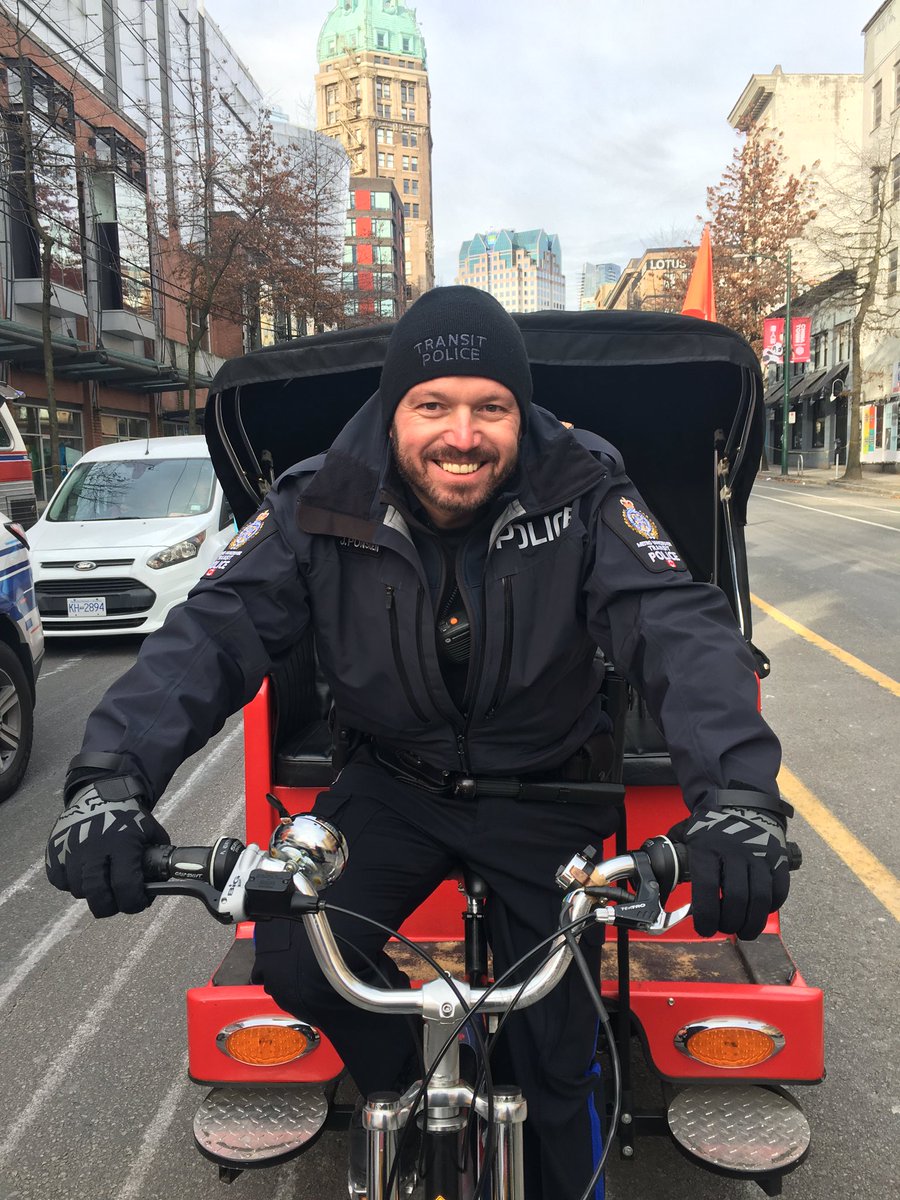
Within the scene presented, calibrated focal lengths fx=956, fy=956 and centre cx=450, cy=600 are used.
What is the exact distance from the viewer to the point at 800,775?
5137 millimetres

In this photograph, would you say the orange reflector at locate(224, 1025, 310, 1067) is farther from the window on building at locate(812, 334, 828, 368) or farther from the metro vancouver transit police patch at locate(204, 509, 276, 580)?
the window on building at locate(812, 334, 828, 368)

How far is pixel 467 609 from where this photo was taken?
2.03 meters

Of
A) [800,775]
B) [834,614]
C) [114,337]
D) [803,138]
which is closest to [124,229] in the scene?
[114,337]

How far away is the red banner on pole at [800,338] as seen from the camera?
133ft

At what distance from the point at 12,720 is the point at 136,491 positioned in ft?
16.7

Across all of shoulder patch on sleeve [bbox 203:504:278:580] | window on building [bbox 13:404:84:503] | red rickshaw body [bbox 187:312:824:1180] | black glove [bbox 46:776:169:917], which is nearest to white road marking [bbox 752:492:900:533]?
red rickshaw body [bbox 187:312:824:1180]

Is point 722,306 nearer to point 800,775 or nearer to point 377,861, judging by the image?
point 800,775

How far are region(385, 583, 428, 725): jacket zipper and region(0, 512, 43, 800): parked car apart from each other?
3738 millimetres

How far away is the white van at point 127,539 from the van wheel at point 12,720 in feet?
10.6

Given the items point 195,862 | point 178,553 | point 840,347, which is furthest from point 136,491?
point 840,347

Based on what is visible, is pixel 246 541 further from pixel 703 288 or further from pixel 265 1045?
pixel 703 288

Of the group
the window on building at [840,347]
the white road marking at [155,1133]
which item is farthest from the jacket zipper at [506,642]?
the window on building at [840,347]

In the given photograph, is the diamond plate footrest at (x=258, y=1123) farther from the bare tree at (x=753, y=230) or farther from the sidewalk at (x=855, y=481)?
the bare tree at (x=753, y=230)

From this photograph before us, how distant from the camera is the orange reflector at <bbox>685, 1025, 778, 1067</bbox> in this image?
86.0 inches
